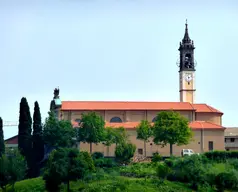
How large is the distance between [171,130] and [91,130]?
975 centimetres

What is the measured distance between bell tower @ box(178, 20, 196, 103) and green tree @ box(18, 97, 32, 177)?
29.5 meters

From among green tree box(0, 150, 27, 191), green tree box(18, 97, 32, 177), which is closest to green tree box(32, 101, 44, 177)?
green tree box(18, 97, 32, 177)

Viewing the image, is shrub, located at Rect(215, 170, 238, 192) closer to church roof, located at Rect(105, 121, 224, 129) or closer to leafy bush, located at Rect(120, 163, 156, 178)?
leafy bush, located at Rect(120, 163, 156, 178)

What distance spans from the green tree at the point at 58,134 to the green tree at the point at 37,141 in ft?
2.63

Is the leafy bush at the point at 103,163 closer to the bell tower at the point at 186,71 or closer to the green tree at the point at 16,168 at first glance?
the green tree at the point at 16,168

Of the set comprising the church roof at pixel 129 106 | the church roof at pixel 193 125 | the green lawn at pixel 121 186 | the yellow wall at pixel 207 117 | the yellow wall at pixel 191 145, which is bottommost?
the green lawn at pixel 121 186

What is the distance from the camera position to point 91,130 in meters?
78.6

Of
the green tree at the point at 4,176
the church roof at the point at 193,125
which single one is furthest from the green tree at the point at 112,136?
the green tree at the point at 4,176

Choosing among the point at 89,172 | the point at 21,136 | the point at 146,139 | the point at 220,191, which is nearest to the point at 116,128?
the point at 146,139

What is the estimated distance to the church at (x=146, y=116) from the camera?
85.4m

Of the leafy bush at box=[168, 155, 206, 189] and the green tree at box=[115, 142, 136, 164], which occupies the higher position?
the green tree at box=[115, 142, 136, 164]

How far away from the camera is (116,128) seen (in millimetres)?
82188

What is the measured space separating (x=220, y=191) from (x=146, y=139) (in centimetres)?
2225

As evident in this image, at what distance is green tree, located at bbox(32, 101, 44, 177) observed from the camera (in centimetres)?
7612
